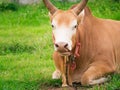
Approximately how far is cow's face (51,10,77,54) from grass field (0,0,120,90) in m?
0.80

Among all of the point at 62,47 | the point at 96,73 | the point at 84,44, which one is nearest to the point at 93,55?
the point at 84,44

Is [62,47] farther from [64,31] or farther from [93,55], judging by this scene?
[93,55]

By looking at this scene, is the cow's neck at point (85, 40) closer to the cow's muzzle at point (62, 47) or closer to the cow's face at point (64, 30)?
the cow's face at point (64, 30)

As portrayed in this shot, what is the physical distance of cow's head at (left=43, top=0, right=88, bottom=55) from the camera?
23.6ft

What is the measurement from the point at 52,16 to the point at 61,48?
2.53 ft

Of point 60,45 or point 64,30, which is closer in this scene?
point 60,45

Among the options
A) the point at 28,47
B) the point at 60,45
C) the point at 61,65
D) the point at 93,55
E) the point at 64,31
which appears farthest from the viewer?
the point at 28,47

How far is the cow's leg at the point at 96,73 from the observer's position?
7.80m

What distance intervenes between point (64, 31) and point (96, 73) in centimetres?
94

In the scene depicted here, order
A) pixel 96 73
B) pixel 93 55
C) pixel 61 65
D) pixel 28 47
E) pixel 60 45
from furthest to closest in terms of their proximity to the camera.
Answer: pixel 28 47 → pixel 93 55 → pixel 61 65 → pixel 96 73 → pixel 60 45

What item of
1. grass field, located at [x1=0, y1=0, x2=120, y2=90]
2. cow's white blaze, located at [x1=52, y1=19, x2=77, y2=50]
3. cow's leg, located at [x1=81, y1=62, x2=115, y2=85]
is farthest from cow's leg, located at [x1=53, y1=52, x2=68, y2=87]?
cow's white blaze, located at [x1=52, y1=19, x2=77, y2=50]

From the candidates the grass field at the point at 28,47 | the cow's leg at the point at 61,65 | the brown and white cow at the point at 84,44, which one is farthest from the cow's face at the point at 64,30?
the grass field at the point at 28,47

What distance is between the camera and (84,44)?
8.14 m

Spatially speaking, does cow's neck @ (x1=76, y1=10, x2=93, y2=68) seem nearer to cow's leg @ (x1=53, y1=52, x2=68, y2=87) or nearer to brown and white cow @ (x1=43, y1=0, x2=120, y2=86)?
brown and white cow @ (x1=43, y1=0, x2=120, y2=86)
